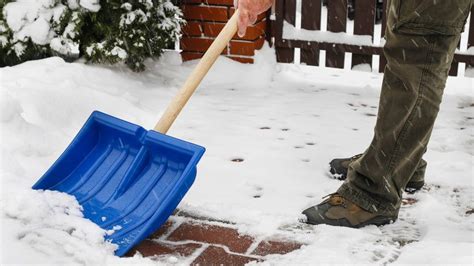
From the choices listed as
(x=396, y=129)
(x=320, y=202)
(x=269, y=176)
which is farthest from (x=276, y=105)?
(x=396, y=129)

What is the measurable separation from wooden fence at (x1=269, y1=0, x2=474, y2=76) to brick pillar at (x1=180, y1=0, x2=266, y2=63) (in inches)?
6.6

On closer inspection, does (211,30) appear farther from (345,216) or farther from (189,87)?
(345,216)

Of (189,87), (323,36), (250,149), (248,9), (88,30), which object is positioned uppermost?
(248,9)

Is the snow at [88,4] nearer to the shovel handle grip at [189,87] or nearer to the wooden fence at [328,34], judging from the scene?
the wooden fence at [328,34]

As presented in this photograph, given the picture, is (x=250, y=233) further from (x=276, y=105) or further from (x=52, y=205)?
(x=276, y=105)

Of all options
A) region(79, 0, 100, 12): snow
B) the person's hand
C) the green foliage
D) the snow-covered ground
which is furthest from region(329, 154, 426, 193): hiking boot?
region(79, 0, 100, 12): snow

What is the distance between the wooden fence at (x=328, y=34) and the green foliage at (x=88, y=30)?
36.9 inches

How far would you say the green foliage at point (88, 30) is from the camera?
14.5 feet

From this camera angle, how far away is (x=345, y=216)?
9.28 ft

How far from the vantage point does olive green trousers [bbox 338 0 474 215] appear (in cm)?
260

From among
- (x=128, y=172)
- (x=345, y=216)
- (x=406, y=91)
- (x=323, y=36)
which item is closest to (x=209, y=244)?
(x=128, y=172)

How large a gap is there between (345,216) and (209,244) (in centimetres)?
55

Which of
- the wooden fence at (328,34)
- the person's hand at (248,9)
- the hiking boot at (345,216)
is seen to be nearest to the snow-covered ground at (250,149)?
the hiking boot at (345,216)

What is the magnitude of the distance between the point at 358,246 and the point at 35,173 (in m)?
1.41
